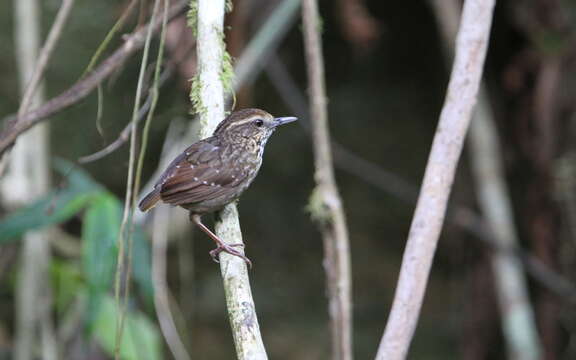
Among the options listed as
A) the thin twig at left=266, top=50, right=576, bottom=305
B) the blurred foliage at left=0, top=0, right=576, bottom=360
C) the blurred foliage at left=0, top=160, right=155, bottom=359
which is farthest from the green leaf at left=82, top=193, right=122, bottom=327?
the thin twig at left=266, top=50, right=576, bottom=305

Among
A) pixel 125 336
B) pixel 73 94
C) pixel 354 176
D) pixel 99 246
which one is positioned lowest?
pixel 125 336

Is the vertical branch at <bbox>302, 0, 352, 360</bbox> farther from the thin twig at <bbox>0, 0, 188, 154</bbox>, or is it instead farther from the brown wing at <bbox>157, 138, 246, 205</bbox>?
the thin twig at <bbox>0, 0, 188, 154</bbox>

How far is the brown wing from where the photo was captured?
2959mm

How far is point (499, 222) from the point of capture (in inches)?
196

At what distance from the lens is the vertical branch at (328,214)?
124 inches

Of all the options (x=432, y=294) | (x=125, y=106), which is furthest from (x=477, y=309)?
(x=125, y=106)

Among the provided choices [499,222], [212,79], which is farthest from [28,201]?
[499,222]

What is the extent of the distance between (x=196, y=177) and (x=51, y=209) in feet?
2.40

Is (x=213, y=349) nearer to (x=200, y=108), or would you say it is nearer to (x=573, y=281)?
(x=573, y=281)

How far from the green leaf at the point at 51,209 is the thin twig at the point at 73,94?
1.15 ft

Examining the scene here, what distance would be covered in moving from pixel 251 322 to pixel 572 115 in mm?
3565

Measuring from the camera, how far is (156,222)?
4152mm

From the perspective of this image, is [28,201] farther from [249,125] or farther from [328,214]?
[328,214]

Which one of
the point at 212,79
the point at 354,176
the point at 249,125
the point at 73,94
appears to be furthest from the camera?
the point at 354,176
